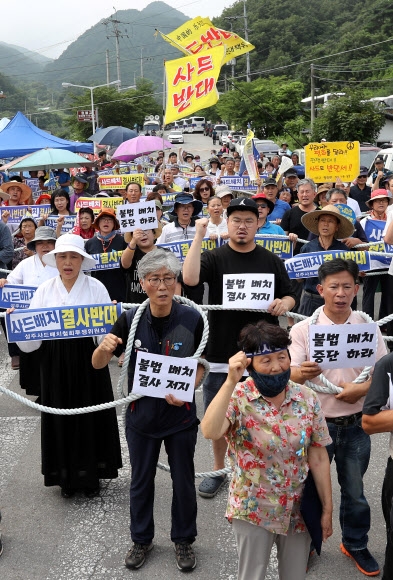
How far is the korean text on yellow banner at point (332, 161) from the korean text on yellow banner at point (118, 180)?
15.1 feet

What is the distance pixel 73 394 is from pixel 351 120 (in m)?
26.5

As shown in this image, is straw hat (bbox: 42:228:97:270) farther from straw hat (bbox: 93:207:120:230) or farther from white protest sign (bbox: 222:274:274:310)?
straw hat (bbox: 93:207:120:230)

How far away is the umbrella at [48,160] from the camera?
14.7 meters

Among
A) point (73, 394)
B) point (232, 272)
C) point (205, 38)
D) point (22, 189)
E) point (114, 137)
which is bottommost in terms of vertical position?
point (73, 394)

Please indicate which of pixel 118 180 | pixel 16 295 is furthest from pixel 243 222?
pixel 118 180

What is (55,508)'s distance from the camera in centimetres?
449

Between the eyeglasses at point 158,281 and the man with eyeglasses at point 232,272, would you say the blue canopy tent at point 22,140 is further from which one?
the eyeglasses at point 158,281

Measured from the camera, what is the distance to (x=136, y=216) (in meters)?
6.85

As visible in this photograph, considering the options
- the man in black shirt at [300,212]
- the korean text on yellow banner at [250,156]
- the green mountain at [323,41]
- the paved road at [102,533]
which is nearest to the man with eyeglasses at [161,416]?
the paved road at [102,533]

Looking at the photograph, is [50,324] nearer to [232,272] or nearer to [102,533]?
[232,272]

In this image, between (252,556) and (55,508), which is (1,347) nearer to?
(55,508)

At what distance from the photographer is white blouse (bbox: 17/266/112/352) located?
4.41m

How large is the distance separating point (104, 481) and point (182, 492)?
1.26m

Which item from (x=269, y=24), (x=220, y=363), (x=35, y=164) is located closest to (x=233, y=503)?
(x=220, y=363)
